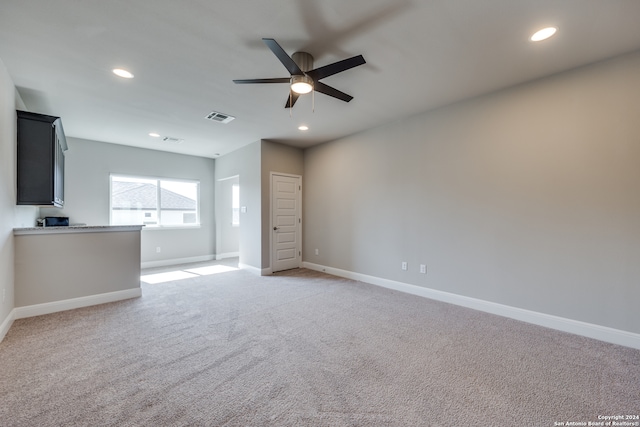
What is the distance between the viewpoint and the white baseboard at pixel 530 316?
2.51 m

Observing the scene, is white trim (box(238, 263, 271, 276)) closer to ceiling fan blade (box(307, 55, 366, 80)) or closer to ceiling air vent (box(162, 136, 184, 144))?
ceiling air vent (box(162, 136, 184, 144))

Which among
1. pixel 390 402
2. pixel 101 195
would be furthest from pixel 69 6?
pixel 101 195

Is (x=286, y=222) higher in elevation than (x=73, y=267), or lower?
higher

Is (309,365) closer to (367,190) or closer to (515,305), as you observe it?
(515,305)

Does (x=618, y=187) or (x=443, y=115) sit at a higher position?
(x=443, y=115)

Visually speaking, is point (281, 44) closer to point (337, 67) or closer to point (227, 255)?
point (337, 67)

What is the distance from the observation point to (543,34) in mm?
2217

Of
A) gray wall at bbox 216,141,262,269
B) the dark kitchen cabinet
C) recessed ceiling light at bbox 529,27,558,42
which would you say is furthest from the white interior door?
recessed ceiling light at bbox 529,27,558,42

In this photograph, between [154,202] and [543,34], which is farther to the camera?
[154,202]

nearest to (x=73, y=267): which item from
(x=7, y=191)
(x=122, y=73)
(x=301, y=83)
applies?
(x=7, y=191)

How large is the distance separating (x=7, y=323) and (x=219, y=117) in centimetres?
349

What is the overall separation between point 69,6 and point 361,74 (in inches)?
97.7

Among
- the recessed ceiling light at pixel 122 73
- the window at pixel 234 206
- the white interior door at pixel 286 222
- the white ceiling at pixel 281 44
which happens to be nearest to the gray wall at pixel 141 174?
the window at pixel 234 206

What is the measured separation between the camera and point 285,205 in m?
5.68
